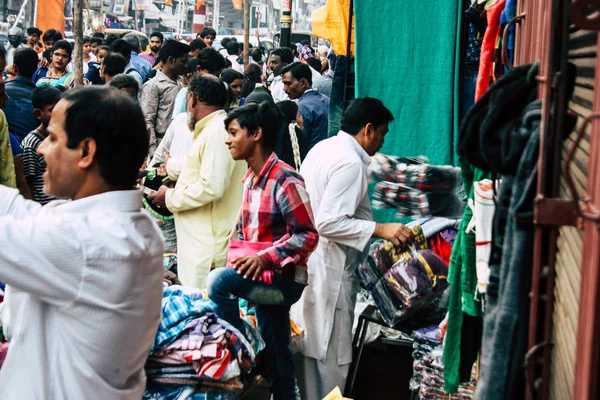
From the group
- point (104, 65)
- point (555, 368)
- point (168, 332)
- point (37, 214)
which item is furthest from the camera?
point (104, 65)

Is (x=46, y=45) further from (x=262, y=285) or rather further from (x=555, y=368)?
Answer: (x=555, y=368)

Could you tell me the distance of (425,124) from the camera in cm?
651

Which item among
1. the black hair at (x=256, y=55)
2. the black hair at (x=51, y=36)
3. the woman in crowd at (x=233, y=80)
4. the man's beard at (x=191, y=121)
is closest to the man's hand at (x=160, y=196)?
the man's beard at (x=191, y=121)

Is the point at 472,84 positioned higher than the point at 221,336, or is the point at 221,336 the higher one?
the point at 472,84

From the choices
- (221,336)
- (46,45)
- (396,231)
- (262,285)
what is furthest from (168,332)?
(46,45)

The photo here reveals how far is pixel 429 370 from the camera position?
16.6 ft

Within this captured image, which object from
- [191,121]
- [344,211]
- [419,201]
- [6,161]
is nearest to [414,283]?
[344,211]

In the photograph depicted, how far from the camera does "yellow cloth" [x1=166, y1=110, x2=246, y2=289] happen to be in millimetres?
5746

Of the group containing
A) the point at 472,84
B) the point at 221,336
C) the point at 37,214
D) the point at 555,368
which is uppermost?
the point at 472,84

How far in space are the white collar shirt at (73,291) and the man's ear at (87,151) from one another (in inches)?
3.9

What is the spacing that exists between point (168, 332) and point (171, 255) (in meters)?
2.53

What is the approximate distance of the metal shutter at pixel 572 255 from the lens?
7.40ft

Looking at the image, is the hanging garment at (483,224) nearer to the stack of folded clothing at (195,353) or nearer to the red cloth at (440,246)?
the stack of folded clothing at (195,353)

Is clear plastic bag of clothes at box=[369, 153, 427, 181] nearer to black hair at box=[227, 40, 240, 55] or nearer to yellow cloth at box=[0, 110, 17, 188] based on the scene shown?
yellow cloth at box=[0, 110, 17, 188]
